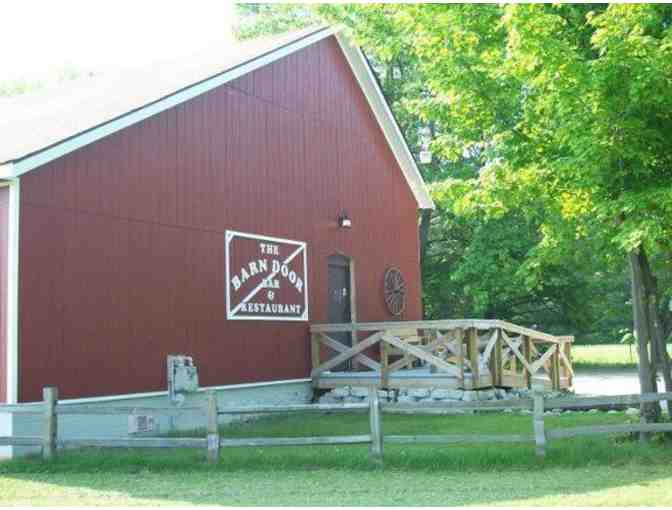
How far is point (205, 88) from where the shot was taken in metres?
13.6

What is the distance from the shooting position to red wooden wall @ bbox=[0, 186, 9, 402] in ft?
33.3

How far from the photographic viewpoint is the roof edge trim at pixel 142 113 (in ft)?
33.9

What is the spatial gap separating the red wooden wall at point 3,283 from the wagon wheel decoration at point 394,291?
31.6 feet

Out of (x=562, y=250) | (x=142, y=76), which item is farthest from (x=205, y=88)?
(x=562, y=250)

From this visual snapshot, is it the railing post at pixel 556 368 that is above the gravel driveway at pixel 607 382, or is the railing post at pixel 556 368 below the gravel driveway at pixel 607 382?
above

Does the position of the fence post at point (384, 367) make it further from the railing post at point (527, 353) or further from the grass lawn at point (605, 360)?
the grass lawn at point (605, 360)

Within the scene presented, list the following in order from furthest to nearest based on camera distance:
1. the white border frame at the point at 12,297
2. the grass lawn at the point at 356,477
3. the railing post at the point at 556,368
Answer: the railing post at the point at 556,368 < the white border frame at the point at 12,297 < the grass lawn at the point at 356,477

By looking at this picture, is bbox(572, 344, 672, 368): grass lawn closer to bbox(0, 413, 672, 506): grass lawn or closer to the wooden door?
the wooden door

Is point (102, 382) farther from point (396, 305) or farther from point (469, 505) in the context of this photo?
point (396, 305)

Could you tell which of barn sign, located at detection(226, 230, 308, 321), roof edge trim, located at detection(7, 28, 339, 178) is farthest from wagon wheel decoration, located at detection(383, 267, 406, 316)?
roof edge trim, located at detection(7, 28, 339, 178)

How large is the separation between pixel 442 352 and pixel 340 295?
2345 millimetres

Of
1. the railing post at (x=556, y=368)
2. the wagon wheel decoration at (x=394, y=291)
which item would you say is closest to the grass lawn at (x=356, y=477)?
the railing post at (x=556, y=368)

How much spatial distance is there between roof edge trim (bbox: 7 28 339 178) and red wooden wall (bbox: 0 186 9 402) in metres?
0.39

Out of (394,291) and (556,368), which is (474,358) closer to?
(394,291)
